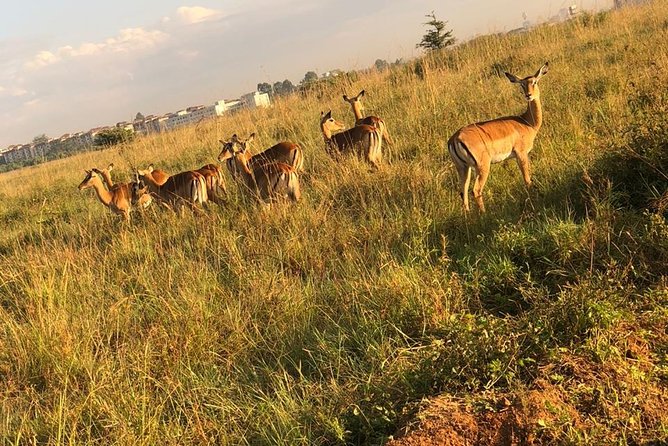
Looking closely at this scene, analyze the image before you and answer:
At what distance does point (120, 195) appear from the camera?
30.7 ft

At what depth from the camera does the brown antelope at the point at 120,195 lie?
355 inches

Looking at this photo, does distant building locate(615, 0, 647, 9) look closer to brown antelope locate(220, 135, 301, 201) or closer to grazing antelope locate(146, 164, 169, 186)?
brown antelope locate(220, 135, 301, 201)

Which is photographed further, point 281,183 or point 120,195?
point 120,195

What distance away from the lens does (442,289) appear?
3.58 metres

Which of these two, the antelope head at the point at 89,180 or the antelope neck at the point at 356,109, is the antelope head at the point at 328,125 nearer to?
the antelope neck at the point at 356,109

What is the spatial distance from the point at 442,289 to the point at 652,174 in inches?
90.8

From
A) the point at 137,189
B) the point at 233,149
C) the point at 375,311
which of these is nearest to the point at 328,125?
the point at 233,149

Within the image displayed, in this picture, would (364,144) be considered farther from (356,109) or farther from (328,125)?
(356,109)

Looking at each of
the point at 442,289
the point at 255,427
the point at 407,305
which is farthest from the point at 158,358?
the point at 442,289

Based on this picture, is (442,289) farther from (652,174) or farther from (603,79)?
(603,79)

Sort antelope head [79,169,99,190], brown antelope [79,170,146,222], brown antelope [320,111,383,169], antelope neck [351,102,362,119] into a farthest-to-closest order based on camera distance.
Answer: antelope neck [351,102,362,119]
antelope head [79,169,99,190]
brown antelope [79,170,146,222]
brown antelope [320,111,383,169]

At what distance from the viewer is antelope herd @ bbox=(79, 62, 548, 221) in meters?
5.52

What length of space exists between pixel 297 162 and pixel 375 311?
5028 millimetres

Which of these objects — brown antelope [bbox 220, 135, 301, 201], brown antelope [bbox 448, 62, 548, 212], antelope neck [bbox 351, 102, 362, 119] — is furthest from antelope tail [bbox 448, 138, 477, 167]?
antelope neck [bbox 351, 102, 362, 119]
